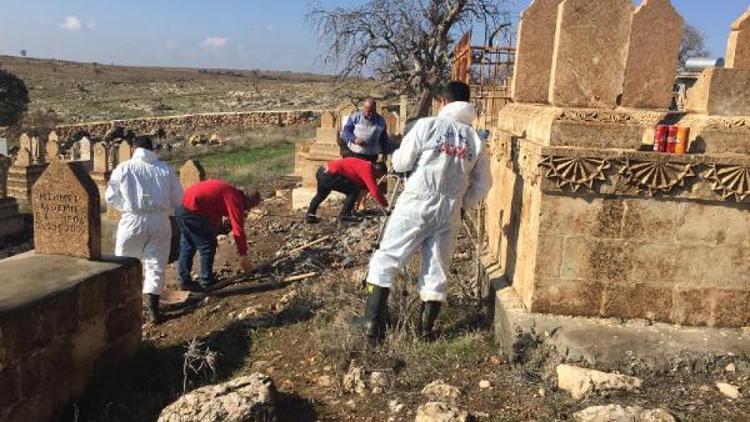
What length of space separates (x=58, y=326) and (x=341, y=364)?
197 centimetres

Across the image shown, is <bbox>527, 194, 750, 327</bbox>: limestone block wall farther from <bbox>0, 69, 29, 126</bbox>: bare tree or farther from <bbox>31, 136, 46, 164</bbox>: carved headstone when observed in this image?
<bbox>0, 69, 29, 126</bbox>: bare tree

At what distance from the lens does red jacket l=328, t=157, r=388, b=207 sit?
25.5 feet

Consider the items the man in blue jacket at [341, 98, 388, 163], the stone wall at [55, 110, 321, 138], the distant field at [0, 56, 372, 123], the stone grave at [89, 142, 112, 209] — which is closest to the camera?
the man in blue jacket at [341, 98, 388, 163]

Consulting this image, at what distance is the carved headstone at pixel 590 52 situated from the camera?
160 inches

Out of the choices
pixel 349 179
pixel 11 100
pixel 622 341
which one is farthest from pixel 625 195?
pixel 11 100

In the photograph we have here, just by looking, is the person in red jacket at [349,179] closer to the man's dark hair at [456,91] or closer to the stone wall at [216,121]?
the man's dark hair at [456,91]

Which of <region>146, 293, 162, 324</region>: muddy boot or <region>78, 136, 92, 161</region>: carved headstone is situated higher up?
<region>78, 136, 92, 161</region>: carved headstone

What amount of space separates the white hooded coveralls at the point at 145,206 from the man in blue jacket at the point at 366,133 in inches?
139

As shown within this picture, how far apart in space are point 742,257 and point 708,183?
21.7 inches

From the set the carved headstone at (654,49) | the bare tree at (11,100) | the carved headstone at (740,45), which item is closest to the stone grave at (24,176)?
the bare tree at (11,100)

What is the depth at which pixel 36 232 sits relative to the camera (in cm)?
495

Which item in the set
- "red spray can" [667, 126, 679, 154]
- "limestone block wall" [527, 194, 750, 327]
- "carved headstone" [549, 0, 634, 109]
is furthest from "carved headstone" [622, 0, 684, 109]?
"limestone block wall" [527, 194, 750, 327]

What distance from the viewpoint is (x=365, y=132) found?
30.2ft

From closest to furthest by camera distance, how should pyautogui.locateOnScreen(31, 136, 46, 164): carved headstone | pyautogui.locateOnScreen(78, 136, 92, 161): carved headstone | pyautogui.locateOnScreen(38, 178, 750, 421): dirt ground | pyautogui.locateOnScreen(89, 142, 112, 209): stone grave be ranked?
pyautogui.locateOnScreen(38, 178, 750, 421): dirt ground < pyautogui.locateOnScreen(89, 142, 112, 209): stone grave < pyautogui.locateOnScreen(31, 136, 46, 164): carved headstone < pyautogui.locateOnScreen(78, 136, 92, 161): carved headstone
